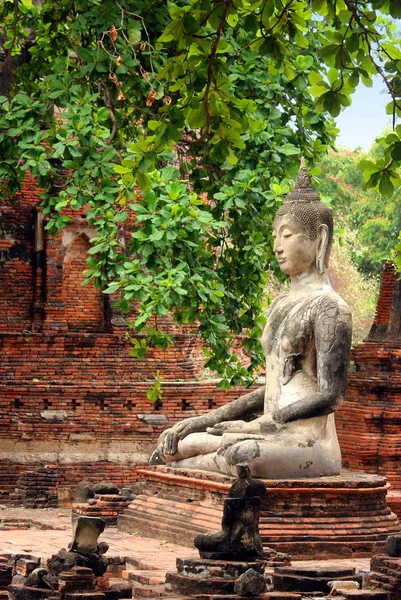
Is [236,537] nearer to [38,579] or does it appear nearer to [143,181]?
[38,579]

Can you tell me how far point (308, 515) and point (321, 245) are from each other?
180 centimetres

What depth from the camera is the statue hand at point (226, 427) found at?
9203mm

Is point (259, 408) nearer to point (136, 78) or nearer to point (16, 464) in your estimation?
point (136, 78)

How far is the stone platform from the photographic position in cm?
829

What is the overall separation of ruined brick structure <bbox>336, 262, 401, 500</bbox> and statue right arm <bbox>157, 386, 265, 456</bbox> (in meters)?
4.42

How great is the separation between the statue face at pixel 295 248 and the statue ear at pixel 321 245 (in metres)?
0.02

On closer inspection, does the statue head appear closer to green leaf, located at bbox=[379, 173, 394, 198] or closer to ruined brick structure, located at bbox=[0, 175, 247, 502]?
green leaf, located at bbox=[379, 173, 394, 198]

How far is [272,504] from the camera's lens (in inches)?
332

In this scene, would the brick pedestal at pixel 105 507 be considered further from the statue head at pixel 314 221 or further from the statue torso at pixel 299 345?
the statue head at pixel 314 221

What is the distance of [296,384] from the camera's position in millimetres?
8992

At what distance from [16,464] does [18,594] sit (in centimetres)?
815

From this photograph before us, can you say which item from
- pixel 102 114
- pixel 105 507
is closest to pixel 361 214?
pixel 102 114

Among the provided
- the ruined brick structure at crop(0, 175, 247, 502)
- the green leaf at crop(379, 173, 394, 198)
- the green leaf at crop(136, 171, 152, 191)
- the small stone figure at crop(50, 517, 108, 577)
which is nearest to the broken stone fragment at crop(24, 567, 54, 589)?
the small stone figure at crop(50, 517, 108, 577)

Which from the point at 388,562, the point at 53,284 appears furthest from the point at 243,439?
the point at 53,284
